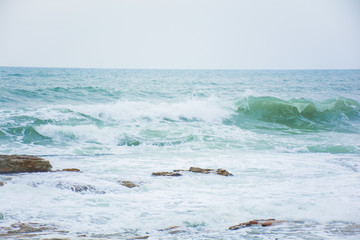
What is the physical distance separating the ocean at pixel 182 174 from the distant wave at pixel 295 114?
15 centimetres

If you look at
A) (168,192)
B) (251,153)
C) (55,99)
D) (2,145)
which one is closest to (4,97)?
(55,99)

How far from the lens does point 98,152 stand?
31.3ft

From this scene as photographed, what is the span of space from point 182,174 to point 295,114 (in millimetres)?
12759

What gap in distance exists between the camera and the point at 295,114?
1791 cm

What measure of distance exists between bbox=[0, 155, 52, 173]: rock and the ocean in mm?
226

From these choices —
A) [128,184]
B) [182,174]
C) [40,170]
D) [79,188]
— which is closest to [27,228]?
[79,188]

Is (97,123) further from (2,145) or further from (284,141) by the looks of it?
(284,141)

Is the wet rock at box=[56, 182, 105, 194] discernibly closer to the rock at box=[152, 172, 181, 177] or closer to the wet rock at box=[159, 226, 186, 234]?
the rock at box=[152, 172, 181, 177]

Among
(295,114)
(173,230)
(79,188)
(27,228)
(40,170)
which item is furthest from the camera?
(295,114)

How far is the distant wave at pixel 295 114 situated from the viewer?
52.5ft

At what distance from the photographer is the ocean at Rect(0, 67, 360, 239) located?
13.4ft

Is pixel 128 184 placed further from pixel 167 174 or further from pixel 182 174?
pixel 182 174

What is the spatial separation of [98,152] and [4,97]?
463 inches

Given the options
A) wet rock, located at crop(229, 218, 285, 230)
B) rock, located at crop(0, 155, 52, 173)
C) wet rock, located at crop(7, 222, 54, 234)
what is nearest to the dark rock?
rock, located at crop(0, 155, 52, 173)
